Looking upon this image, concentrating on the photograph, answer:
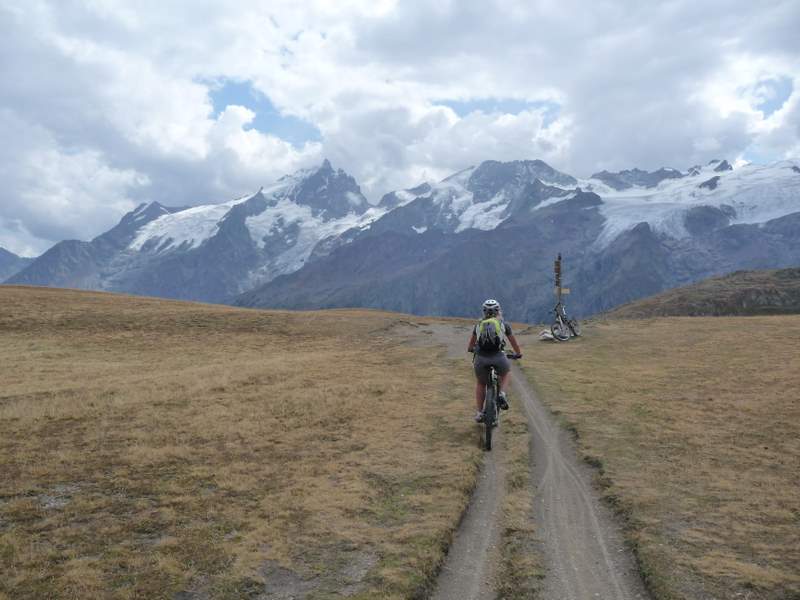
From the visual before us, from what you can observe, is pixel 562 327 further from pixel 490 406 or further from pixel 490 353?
pixel 490 406

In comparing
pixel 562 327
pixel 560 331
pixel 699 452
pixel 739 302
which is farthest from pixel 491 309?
pixel 739 302

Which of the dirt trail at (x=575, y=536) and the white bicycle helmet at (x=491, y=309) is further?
the white bicycle helmet at (x=491, y=309)

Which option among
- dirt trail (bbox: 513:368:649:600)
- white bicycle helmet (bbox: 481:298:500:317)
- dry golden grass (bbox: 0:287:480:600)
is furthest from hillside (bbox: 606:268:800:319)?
dirt trail (bbox: 513:368:649:600)

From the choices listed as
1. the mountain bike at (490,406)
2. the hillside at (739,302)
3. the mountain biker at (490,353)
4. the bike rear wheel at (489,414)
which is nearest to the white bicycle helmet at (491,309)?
the mountain biker at (490,353)

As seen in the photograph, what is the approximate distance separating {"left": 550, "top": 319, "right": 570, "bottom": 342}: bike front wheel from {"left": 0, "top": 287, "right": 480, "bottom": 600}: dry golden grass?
54.8ft

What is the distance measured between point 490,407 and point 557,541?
6.59 m

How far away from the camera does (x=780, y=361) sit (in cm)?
3138

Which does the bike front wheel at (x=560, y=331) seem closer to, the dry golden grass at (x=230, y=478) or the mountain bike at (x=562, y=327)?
the mountain bike at (x=562, y=327)

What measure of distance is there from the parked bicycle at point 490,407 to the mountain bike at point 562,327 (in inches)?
1216

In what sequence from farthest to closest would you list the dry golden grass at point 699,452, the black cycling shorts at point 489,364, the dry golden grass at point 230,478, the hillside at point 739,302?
the hillside at point 739,302 < the black cycling shorts at point 489,364 < the dry golden grass at point 699,452 < the dry golden grass at point 230,478

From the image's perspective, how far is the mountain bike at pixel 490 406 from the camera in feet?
57.5

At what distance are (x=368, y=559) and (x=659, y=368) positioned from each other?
2597 cm

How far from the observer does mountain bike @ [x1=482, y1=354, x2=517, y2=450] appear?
1753 centimetres

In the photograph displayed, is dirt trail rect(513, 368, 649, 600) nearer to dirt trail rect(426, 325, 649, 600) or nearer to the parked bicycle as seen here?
dirt trail rect(426, 325, 649, 600)
